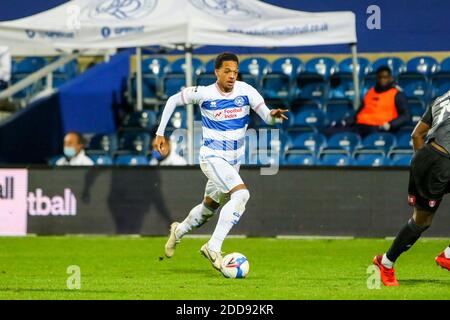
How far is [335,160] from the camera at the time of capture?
1773 cm

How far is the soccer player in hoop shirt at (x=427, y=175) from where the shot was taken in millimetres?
10117

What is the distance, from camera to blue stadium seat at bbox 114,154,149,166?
18281 millimetres

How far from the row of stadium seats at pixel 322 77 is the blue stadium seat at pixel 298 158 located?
157 cm

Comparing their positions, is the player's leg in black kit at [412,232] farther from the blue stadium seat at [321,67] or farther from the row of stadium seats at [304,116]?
the blue stadium seat at [321,67]

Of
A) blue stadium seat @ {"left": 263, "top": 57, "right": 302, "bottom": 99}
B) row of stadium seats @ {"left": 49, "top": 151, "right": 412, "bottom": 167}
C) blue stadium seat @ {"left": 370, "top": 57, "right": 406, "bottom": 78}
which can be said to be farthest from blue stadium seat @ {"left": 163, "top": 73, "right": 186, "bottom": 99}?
blue stadium seat @ {"left": 370, "top": 57, "right": 406, "bottom": 78}

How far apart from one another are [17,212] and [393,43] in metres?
7.09

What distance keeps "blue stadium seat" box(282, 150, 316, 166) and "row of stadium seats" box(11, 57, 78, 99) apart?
5.42 metres

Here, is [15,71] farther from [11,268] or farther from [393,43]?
[11,268]

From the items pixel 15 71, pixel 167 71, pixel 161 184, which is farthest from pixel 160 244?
pixel 15 71

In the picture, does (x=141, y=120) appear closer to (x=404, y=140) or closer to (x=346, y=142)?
(x=346, y=142)

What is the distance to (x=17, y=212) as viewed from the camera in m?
17.0

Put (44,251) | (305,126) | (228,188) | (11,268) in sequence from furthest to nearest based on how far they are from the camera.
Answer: (305,126), (44,251), (11,268), (228,188)

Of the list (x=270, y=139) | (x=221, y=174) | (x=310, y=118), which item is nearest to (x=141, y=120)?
(x=270, y=139)

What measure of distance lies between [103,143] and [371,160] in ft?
14.8
